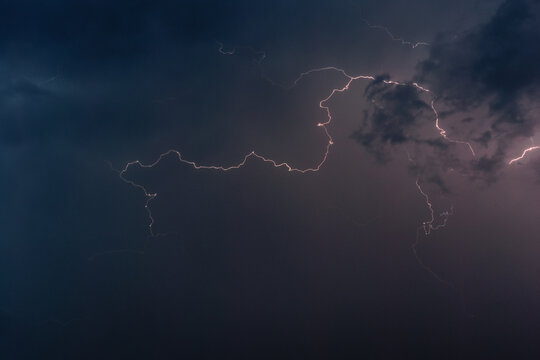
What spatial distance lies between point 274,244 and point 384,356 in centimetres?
257

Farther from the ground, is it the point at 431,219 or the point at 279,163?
the point at 279,163

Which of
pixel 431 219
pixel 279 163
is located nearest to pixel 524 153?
pixel 431 219

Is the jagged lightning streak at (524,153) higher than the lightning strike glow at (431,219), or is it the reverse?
the jagged lightning streak at (524,153)

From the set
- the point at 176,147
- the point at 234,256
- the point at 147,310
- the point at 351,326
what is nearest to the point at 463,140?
the point at 351,326

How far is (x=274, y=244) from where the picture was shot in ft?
15.9

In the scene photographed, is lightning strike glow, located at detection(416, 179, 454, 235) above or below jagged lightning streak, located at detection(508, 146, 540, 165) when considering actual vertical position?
below

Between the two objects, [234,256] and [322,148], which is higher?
[322,148]

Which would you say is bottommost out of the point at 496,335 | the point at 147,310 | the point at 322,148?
the point at 147,310

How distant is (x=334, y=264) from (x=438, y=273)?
1.64 metres

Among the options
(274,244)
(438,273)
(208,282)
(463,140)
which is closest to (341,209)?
(274,244)

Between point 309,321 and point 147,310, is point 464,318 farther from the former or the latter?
point 147,310

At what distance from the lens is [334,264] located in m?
4.82

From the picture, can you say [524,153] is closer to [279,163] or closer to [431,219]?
[431,219]

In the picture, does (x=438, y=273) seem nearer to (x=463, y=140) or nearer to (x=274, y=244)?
(x=463, y=140)
